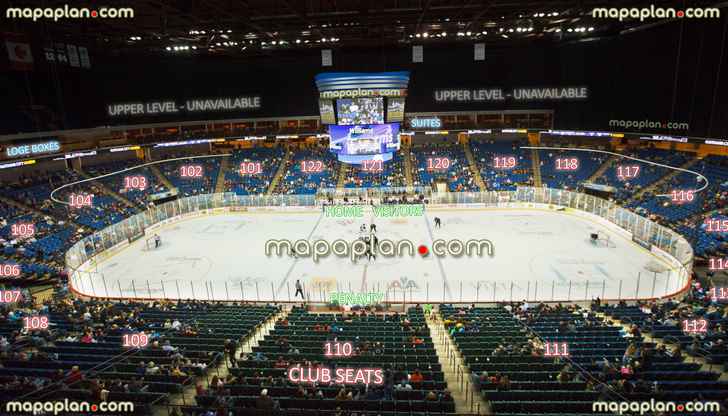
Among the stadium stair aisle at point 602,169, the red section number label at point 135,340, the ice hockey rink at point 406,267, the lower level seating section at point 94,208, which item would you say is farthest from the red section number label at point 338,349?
the stadium stair aisle at point 602,169

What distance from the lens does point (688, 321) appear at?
615 inches

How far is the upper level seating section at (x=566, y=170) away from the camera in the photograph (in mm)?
44281

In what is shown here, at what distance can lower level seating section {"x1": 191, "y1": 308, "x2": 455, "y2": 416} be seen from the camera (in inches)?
401

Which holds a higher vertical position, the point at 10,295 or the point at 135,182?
the point at 135,182

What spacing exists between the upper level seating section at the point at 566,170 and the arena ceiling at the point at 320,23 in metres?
13.4

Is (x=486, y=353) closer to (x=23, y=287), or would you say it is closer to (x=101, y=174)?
(x=23, y=287)

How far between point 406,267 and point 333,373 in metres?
16.2

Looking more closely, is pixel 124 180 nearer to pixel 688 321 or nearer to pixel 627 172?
pixel 688 321

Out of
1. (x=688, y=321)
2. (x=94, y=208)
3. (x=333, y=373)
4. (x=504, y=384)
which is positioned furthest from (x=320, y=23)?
(x=688, y=321)

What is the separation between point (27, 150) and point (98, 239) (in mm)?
14090

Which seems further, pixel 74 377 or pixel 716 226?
pixel 716 226

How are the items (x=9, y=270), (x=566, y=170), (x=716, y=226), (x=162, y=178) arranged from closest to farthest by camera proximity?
(x=9, y=270), (x=716, y=226), (x=566, y=170), (x=162, y=178)

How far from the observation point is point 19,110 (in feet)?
119

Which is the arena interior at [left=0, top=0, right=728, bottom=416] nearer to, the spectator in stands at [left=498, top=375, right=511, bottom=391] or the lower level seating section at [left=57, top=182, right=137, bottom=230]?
the spectator in stands at [left=498, top=375, right=511, bottom=391]
